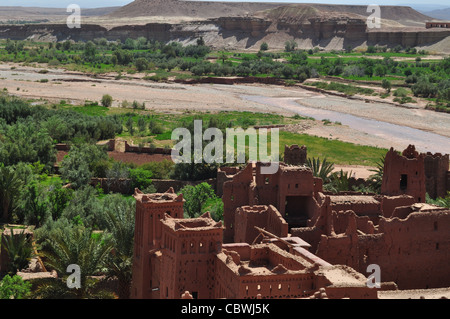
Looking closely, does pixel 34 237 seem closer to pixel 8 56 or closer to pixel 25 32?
pixel 8 56

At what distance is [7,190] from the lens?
Answer: 32.1 metres

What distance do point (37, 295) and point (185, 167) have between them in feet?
60.7

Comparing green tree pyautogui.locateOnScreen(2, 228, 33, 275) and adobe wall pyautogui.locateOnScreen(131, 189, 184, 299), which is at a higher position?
adobe wall pyautogui.locateOnScreen(131, 189, 184, 299)

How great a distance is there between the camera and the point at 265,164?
27859 mm

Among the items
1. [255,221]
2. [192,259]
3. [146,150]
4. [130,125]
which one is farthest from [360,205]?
[130,125]

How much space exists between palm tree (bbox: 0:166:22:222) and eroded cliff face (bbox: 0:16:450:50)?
123746 millimetres

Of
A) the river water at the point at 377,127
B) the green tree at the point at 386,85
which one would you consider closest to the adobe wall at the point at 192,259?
the river water at the point at 377,127

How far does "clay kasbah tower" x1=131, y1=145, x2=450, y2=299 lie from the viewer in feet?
60.8

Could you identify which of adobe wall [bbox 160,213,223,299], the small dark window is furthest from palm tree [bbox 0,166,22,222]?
the small dark window

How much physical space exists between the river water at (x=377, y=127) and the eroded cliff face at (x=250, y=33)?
7169cm

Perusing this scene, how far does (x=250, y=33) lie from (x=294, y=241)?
149101 millimetres

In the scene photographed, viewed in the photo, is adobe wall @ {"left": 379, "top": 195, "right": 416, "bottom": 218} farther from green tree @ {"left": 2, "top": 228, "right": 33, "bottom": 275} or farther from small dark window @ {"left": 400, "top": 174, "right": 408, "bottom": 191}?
green tree @ {"left": 2, "top": 228, "right": 33, "bottom": 275}

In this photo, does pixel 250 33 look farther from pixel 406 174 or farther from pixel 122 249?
pixel 122 249

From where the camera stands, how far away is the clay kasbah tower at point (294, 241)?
1853cm
